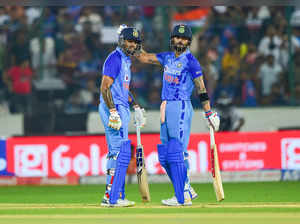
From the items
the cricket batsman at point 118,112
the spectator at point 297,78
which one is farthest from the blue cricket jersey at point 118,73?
the spectator at point 297,78

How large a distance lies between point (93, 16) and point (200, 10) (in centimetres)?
224

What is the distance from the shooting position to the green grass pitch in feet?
21.6

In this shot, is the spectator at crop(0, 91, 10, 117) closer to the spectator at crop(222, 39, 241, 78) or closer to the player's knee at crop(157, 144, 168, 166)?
the spectator at crop(222, 39, 241, 78)

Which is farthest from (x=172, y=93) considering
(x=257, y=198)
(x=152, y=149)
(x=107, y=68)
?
(x=152, y=149)

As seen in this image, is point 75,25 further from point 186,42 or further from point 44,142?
point 186,42

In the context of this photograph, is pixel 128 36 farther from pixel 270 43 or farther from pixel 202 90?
pixel 270 43

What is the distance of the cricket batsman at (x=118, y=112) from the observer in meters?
7.72

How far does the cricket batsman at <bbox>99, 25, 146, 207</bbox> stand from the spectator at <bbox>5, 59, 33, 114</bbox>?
20.5 feet

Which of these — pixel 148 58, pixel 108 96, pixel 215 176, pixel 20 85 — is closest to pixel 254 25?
pixel 20 85

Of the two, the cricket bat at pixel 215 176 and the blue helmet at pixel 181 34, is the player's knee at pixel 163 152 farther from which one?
the blue helmet at pixel 181 34

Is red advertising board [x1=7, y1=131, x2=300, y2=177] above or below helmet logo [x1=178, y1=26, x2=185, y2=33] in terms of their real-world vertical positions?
below

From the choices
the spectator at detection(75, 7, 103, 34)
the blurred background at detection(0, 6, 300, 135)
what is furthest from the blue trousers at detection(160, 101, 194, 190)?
the spectator at detection(75, 7, 103, 34)

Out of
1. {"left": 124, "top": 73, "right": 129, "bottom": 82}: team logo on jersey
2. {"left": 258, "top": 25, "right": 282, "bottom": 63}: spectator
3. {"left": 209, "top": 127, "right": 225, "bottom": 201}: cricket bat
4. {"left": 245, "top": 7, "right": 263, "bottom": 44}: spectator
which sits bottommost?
{"left": 209, "top": 127, "right": 225, "bottom": 201}: cricket bat

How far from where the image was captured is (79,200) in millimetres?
9531
